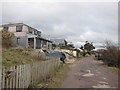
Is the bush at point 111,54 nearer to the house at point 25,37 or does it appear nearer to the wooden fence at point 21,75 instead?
the wooden fence at point 21,75

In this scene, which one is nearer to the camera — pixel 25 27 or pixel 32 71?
pixel 32 71

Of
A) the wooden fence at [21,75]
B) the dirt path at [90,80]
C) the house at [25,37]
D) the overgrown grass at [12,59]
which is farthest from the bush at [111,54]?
the house at [25,37]

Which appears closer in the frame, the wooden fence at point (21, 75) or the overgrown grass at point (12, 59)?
the wooden fence at point (21, 75)

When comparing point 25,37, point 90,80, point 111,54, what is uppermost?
point 25,37

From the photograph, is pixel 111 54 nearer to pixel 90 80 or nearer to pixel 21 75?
pixel 90 80

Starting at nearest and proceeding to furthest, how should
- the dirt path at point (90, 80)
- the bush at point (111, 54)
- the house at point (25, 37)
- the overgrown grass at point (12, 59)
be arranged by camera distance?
the dirt path at point (90, 80)
the overgrown grass at point (12, 59)
the bush at point (111, 54)
the house at point (25, 37)

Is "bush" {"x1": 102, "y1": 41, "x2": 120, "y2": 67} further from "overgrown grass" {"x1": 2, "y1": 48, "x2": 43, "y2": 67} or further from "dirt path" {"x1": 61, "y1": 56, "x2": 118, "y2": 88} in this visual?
"overgrown grass" {"x1": 2, "y1": 48, "x2": 43, "y2": 67}

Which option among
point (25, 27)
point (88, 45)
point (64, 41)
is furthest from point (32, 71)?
point (88, 45)

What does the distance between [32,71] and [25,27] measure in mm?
31804

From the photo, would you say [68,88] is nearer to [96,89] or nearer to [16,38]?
[96,89]

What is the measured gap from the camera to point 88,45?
268 feet

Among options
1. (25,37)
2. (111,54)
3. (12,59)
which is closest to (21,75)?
(12,59)

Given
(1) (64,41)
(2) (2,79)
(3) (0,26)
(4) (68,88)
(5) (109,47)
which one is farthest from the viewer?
(1) (64,41)

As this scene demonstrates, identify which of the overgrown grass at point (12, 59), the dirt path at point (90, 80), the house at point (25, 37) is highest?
the house at point (25, 37)
